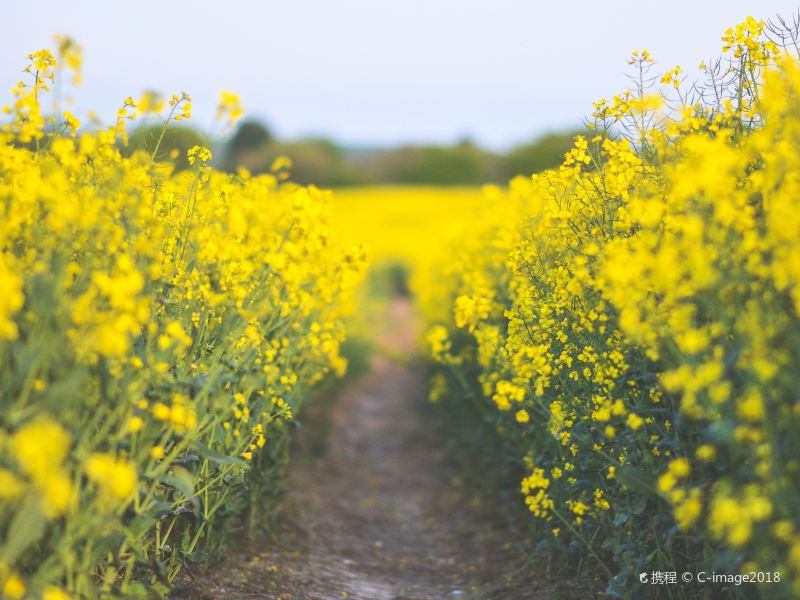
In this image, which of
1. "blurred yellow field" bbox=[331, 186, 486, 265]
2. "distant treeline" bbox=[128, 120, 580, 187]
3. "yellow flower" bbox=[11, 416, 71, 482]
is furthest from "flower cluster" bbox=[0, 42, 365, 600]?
"distant treeline" bbox=[128, 120, 580, 187]

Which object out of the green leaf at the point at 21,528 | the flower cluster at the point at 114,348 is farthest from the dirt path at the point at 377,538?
the green leaf at the point at 21,528

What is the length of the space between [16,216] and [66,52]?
851mm

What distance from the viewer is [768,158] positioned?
298 centimetres

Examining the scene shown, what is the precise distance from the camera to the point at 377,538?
21.2 feet

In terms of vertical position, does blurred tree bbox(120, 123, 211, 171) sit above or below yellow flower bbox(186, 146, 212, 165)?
above

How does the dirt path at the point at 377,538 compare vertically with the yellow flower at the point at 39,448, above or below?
below

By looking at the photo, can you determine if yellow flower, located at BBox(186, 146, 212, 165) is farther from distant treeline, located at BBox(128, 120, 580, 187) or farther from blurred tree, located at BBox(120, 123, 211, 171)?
distant treeline, located at BBox(128, 120, 580, 187)

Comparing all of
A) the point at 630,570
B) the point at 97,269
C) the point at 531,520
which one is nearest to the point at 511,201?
the point at 531,520

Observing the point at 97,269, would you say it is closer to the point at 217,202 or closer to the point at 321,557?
the point at 217,202

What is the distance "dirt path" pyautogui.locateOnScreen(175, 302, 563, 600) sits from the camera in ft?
16.2

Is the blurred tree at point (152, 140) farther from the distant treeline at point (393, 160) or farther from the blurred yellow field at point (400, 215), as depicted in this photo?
the distant treeline at point (393, 160)

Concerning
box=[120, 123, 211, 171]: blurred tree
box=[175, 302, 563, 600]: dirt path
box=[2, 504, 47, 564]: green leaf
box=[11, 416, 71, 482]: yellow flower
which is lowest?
box=[175, 302, 563, 600]: dirt path

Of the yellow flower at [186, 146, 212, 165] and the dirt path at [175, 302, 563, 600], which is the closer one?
the yellow flower at [186, 146, 212, 165]

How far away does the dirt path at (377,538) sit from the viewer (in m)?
4.93
